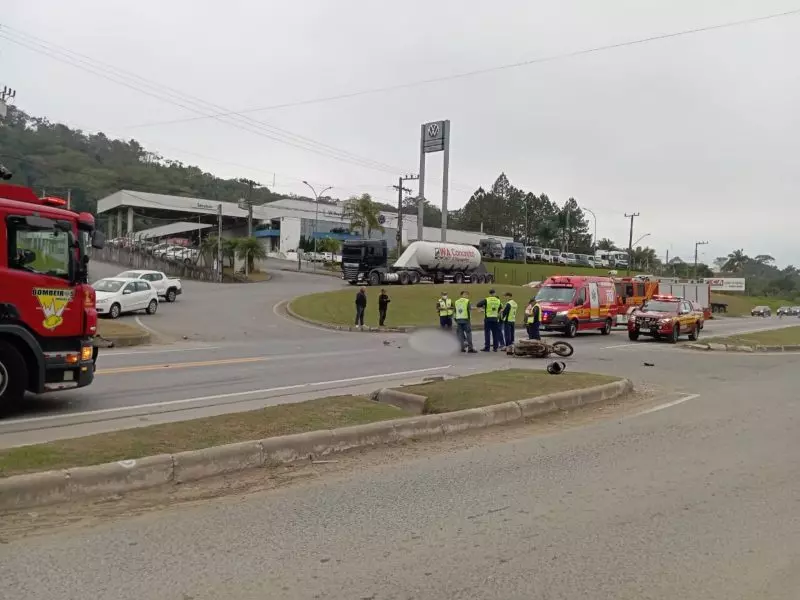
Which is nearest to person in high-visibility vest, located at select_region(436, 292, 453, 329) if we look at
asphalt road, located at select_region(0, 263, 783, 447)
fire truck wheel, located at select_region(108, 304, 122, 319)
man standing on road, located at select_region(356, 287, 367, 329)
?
asphalt road, located at select_region(0, 263, 783, 447)

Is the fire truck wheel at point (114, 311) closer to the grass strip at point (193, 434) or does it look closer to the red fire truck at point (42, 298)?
the red fire truck at point (42, 298)

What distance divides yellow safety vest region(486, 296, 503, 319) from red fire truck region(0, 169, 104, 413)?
1218 cm

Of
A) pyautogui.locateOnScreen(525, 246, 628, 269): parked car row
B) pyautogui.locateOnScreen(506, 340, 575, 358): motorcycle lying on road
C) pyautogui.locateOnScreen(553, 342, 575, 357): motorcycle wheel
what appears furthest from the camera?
pyautogui.locateOnScreen(525, 246, 628, 269): parked car row

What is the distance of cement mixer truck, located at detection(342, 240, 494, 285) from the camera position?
161ft

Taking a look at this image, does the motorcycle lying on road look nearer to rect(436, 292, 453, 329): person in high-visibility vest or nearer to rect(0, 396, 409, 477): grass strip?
rect(436, 292, 453, 329): person in high-visibility vest

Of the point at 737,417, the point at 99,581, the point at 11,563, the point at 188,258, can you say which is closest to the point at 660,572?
the point at 99,581

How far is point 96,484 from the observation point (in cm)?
562

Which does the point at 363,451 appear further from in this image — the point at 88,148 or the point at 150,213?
the point at 88,148

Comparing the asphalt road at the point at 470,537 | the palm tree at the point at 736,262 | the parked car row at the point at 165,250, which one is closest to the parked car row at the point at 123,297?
the asphalt road at the point at 470,537

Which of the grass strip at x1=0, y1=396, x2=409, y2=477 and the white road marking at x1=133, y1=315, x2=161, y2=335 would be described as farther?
the white road marking at x1=133, y1=315, x2=161, y2=335

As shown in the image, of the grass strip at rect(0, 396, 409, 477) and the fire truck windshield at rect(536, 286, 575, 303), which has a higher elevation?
the fire truck windshield at rect(536, 286, 575, 303)

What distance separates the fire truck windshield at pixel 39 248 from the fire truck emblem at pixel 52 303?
0.73 ft

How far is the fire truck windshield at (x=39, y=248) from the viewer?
8.70 metres

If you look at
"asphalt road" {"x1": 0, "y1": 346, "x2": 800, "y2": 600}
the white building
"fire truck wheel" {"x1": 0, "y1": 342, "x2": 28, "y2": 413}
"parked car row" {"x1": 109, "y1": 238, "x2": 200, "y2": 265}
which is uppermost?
the white building
